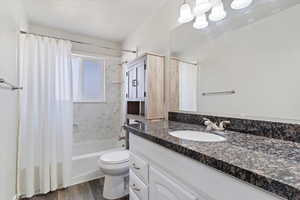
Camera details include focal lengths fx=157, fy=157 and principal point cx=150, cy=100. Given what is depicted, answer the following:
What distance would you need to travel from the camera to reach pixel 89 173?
2.15 meters

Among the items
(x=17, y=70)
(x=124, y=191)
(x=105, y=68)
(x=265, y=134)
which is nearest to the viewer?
(x=265, y=134)

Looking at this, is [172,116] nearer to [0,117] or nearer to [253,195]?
[253,195]

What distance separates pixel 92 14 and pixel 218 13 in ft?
5.27

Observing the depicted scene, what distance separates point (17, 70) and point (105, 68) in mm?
1532

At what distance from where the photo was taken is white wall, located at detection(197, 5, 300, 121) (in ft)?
2.92

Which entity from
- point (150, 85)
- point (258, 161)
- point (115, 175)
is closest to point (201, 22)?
point (150, 85)

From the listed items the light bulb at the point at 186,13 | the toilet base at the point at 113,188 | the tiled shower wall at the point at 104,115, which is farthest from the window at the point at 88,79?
the light bulb at the point at 186,13

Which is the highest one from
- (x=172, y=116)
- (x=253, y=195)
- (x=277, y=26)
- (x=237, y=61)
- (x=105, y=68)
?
(x=105, y=68)

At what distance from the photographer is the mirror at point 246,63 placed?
2.96 feet

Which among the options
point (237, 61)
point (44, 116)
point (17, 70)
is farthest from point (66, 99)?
point (237, 61)

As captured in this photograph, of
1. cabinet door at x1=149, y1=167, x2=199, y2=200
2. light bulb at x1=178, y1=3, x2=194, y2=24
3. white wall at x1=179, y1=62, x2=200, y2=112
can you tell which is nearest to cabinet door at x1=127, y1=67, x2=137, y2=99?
white wall at x1=179, y1=62, x2=200, y2=112

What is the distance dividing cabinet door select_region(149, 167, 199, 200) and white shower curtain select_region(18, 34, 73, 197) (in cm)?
147

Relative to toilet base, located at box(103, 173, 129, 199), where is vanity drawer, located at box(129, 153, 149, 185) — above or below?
above

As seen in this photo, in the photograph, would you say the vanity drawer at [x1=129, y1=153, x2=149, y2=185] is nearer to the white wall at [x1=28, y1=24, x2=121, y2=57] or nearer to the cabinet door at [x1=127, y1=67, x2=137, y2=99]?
the cabinet door at [x1=127, y1=67, x2=137, y2=99]
